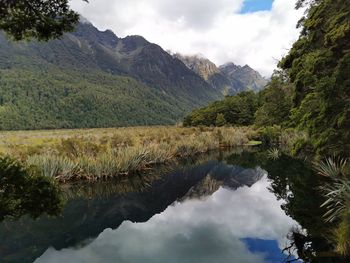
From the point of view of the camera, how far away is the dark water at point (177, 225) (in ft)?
35.3

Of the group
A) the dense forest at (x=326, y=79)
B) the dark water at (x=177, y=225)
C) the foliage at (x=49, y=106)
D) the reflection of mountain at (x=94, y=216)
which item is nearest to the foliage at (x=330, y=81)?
the dense forest at (x=326, y=79)

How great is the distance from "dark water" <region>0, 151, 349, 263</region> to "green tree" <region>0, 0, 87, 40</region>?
6750 millimetres

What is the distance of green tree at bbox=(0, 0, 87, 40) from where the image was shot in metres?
5.70

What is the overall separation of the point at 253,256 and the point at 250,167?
20.1m

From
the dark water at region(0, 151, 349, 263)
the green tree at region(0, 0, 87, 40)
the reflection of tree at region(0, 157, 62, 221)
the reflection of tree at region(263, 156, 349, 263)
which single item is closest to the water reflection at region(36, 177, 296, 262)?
the dark water at region(0, 151, 349, 263)

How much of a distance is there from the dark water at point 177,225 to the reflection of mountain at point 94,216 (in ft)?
0.11

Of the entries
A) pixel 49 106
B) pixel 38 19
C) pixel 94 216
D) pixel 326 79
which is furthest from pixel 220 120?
pixel 49 106

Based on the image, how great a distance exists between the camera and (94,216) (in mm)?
15258

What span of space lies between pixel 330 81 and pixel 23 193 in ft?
39.8

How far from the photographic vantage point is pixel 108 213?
1577 centimetres

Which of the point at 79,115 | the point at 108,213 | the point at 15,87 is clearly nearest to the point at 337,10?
the point at 108,213

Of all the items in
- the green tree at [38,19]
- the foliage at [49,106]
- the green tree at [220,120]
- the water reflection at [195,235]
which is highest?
the green tree at [38,19]

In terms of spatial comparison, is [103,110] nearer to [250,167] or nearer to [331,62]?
[250,167]

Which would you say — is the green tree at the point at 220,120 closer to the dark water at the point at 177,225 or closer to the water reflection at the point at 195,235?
the dark water at the point at 177,225
